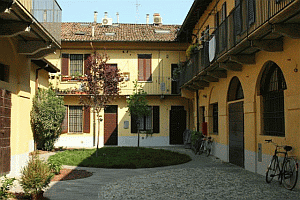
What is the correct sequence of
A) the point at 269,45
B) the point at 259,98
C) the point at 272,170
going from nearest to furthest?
1. the point at 269,45
2. the point at 272,170
3. the point at 259,98

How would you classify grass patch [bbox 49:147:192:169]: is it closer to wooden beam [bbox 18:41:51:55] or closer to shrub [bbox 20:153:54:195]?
wooden beam [bbox 18:41:51:55]

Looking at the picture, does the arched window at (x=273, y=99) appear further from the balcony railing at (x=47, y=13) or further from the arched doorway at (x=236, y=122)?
the balcony railing at (x=47, y=13)

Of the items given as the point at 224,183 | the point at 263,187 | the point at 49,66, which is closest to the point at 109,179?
the point at 224,183

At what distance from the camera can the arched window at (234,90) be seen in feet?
47.1

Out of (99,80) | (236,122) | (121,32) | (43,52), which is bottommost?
(236,122)

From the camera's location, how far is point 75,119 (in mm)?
25203

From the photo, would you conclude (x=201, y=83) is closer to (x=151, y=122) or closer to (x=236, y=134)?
(x=236, y=134)

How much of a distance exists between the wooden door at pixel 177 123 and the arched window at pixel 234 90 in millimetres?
10927

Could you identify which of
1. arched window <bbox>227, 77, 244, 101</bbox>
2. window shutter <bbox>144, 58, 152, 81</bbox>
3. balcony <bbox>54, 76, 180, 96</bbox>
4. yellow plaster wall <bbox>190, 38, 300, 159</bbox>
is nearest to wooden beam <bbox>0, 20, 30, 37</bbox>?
yellow plaster wall <bbox>190, 38, 300, 159</bbox>

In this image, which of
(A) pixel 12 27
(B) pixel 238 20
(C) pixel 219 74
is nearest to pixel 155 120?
(C) pixel 219 74

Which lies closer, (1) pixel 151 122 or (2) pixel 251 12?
(2) pixel 251 12

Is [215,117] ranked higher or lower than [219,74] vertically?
lower

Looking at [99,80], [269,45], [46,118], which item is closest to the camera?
[269,45]

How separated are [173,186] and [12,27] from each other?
19.8 feet
